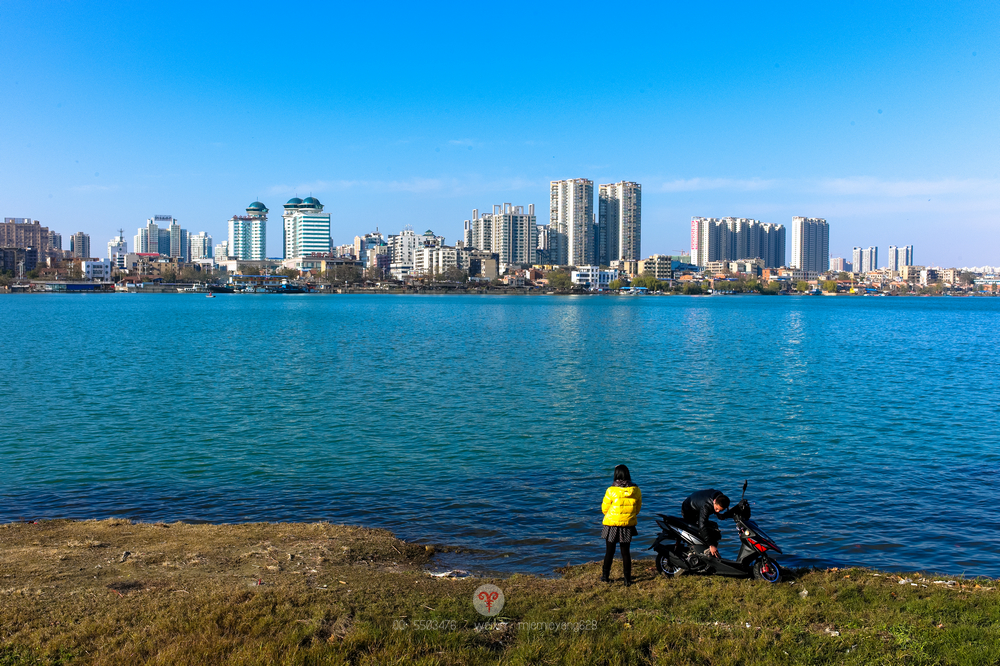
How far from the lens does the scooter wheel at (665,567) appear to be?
1089 centimetres

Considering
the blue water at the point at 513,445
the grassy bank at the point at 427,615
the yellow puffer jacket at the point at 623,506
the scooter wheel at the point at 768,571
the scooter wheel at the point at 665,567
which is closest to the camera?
the grassy bank at the point at 427,615

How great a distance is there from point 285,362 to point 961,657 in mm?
43839

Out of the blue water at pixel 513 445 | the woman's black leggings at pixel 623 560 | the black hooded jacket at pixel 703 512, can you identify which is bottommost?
the blue water at pixel 513 445

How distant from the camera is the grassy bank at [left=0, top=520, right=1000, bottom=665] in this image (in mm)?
7387

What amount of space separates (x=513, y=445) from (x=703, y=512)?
39.1 feet

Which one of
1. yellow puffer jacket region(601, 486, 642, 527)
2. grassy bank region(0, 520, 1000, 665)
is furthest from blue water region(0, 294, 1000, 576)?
grassy bank region(0, 520, 1000, 665)

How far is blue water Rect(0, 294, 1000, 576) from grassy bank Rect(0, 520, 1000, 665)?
2615mm

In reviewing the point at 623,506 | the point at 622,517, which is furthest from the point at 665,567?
the point at 623,506

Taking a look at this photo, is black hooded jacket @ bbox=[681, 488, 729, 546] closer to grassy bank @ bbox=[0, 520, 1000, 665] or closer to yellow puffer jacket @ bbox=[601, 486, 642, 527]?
grassy bank @ bbox=[0, 520, 1000, 665]

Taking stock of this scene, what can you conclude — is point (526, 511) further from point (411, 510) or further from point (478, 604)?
point (478, 604)

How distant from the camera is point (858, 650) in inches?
300

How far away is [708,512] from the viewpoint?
34.9 ft

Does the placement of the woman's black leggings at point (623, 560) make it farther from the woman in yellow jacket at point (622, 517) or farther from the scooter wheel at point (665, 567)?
the scooter wheel at point (665, 567)

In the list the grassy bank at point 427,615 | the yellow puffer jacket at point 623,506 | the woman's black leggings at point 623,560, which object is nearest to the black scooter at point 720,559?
the grassy bank at point 427,615
